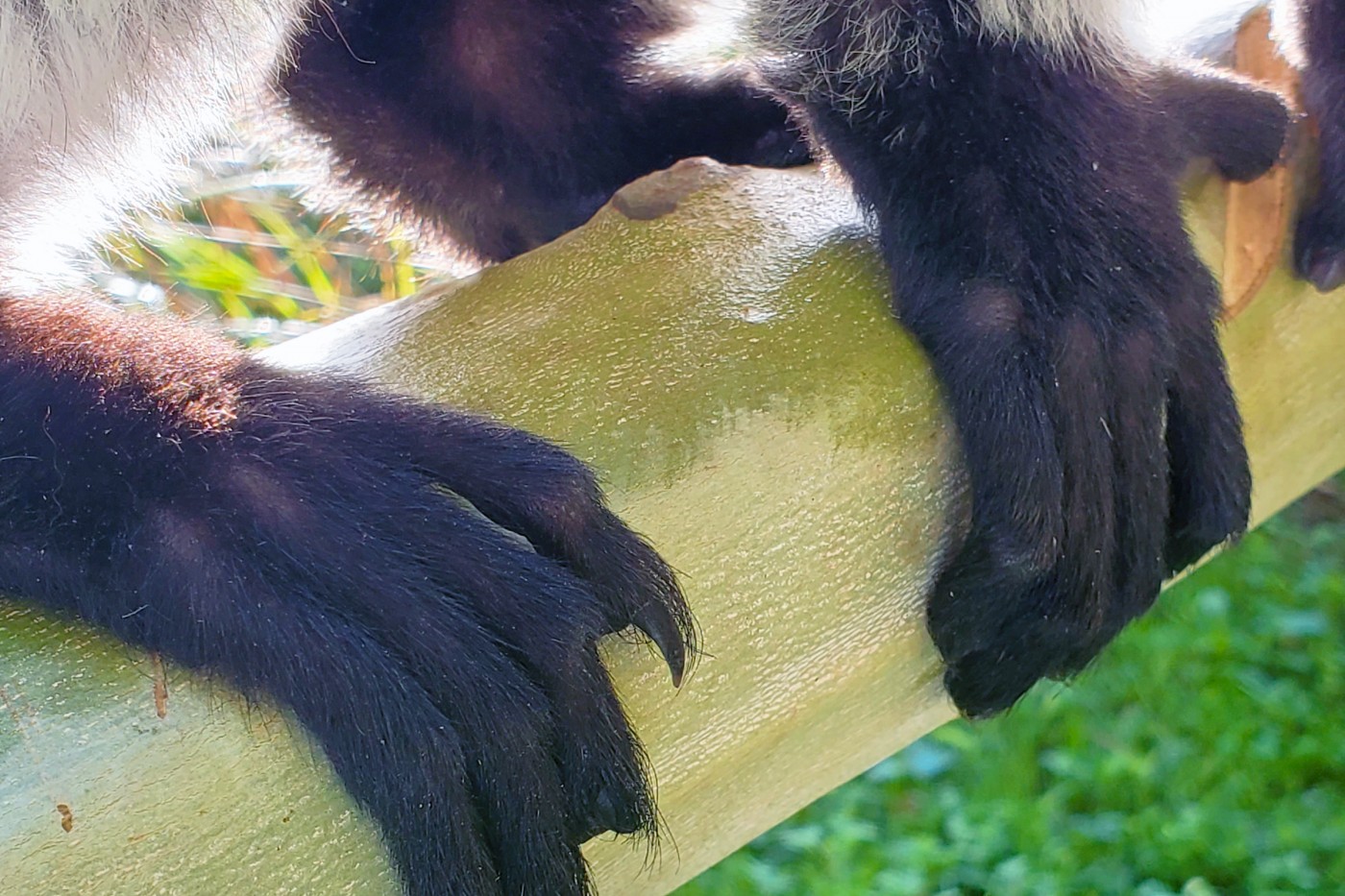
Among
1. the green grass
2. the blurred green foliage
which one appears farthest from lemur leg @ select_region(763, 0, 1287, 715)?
the green grass

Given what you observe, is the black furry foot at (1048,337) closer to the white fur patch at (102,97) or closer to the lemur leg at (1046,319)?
the lemur leg at (1046,319)

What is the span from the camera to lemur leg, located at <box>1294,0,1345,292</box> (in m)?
1.07

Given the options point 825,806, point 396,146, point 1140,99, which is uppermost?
point 1140,99

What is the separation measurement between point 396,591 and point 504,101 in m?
0.74

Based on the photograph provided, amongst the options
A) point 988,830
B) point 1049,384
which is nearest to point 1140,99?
point 1049,384

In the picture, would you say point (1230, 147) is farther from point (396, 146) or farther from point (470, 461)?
point (396, 146)

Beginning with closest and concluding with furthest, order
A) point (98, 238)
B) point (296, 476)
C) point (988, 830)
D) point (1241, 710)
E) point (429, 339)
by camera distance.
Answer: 1. point (296, 476)
2. point (429, 339)
3. point (98, 238)
4. point (988, 830)
5. point (1241, 710)

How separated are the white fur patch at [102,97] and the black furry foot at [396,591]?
29cm

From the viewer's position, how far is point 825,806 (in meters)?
3.11

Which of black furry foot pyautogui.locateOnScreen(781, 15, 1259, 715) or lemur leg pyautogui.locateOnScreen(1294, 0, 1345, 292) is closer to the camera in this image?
black furry foot pyautogui.locateOnScreen(781, 15, 1259, 715)

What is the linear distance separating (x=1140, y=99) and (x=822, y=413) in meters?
0.36

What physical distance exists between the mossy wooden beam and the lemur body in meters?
0.03

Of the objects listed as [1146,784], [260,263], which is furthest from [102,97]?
[1146,784]

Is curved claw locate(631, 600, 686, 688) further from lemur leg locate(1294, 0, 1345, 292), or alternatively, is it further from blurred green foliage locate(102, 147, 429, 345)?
blurred green foliage locate(102, 147, 429, 345)
